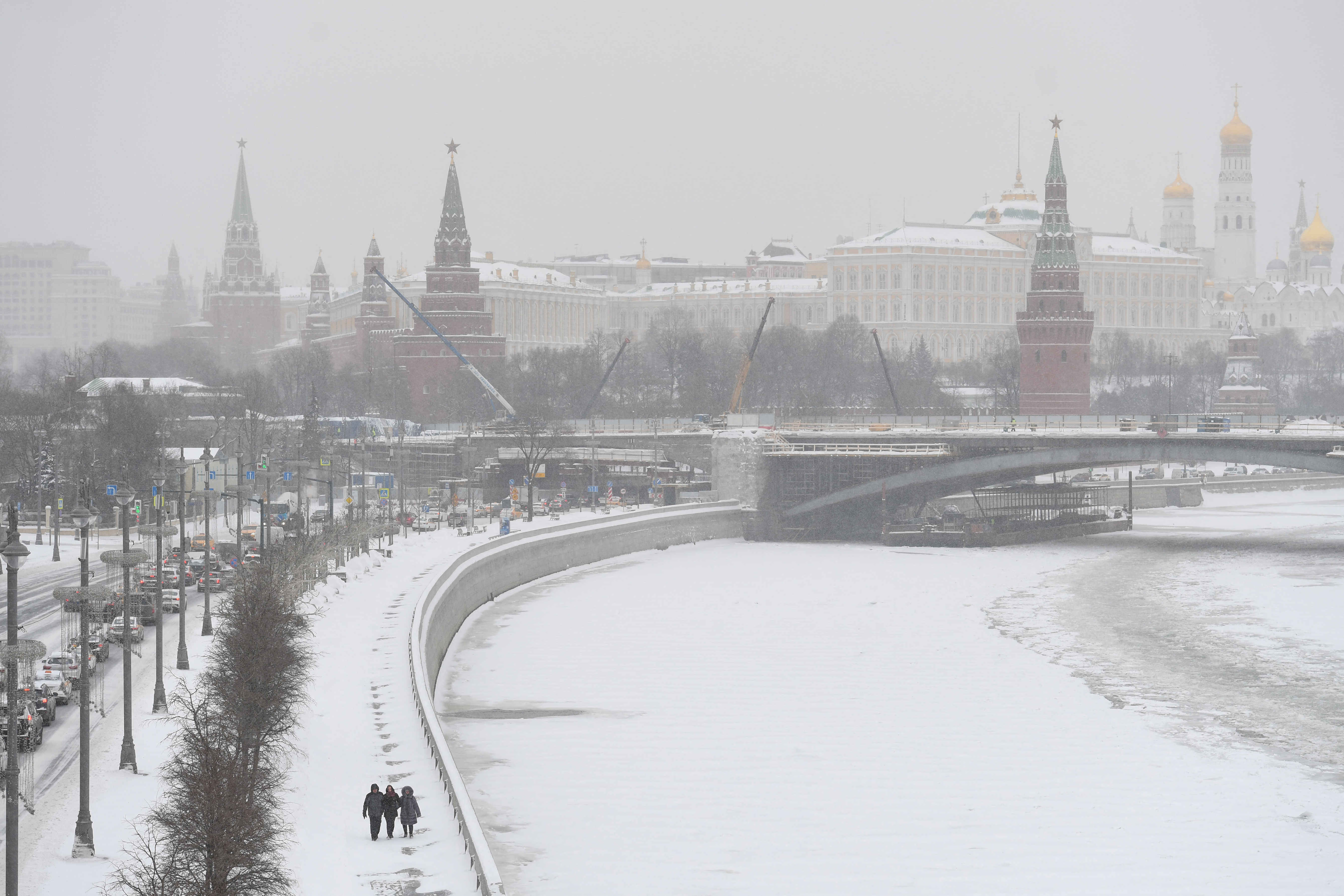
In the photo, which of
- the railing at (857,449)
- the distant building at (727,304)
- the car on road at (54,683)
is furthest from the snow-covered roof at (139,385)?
the distant building at (727,304)

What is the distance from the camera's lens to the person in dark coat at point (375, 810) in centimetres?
1852

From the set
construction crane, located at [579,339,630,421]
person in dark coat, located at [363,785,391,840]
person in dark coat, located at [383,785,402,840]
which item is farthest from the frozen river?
construction crane, located at [579,339,630,421]

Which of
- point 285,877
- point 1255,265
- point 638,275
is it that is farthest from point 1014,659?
point 1255,265

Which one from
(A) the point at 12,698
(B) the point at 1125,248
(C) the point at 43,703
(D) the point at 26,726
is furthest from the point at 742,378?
(B) the point at 1125,248

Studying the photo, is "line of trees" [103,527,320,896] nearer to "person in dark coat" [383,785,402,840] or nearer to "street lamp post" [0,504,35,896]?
"street lamp post" [0,504,35,896]

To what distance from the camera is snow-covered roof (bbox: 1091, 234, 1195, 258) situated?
150 meters

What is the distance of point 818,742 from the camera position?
27.4 metres

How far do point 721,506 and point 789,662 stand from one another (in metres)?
26.6

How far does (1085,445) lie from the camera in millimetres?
57969

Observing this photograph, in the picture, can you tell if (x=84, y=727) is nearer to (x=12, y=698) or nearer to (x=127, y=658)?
(x=12, y=698)

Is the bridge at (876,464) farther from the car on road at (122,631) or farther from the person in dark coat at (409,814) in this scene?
the person in dark coat at (409,814)

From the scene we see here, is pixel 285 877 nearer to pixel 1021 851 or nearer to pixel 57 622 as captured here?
pixel 1021 851

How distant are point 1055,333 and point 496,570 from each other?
170ft

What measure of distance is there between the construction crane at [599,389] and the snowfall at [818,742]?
45.1 m
